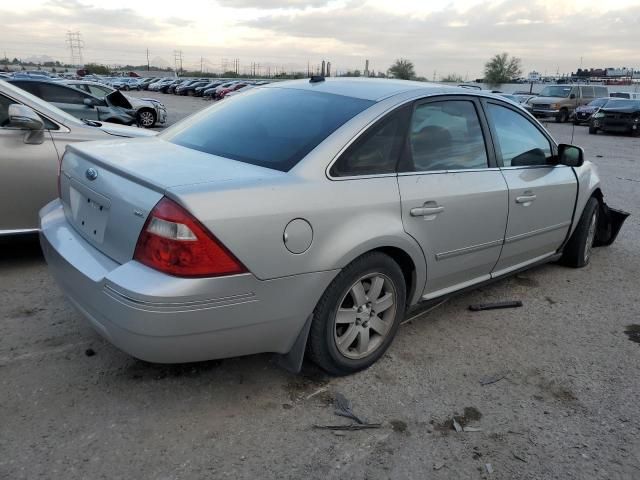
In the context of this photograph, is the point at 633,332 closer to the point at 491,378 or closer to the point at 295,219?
the point at 491,378

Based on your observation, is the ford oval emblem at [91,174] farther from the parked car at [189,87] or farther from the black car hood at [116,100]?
the parked car at [189,87]

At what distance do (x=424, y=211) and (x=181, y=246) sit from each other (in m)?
1.44

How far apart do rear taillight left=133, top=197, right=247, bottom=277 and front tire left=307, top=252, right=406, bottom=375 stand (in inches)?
24.8

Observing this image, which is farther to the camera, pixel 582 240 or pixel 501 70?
pixel 501 70

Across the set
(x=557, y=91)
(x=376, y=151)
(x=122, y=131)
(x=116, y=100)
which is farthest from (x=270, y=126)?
(x=557, y=91)

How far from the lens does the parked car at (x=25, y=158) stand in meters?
4.30

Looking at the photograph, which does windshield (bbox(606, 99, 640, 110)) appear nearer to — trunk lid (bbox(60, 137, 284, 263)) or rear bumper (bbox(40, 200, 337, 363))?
trunk lid (bbox(60, 137, 284, 263))

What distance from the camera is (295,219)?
2.54 meters

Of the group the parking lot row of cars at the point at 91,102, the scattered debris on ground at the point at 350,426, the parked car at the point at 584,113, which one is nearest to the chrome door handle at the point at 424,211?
the scattered debris on ground at the point at 350,426

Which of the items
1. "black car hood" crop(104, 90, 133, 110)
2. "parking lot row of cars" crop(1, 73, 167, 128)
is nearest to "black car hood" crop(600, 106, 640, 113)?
"parking lot row of cars" crop(1, 73, 167, 128)

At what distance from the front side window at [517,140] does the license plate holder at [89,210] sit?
258 centimetres

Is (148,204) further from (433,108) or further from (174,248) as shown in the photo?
(433,108)

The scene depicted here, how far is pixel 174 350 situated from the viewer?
7.97 ft

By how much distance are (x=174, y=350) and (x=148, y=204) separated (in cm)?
65
